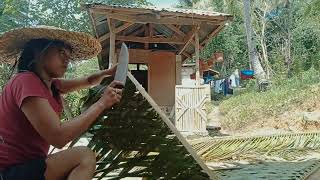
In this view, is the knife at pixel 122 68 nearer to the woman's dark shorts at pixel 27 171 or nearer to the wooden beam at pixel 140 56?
the woman's dark shorts at pixel 27 171

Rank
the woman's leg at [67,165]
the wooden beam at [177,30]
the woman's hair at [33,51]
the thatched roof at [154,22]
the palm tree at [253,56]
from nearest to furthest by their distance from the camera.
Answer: the woman's leg at [67,165] < the woman's hair at [33,51] < the thatched roof at [154,22] < the wooden beam at [177,30] < the palm tree at [253,56]

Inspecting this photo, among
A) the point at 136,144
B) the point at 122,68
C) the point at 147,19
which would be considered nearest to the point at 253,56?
the point at 147,19

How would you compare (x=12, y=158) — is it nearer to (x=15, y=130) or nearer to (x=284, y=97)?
(x=15, y=130)

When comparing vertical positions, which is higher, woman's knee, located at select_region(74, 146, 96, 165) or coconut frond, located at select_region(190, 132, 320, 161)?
woman's knee, located at select_region(74, 146, 96, 165)

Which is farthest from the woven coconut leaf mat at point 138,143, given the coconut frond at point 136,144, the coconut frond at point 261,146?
the coconut frond at point 261,146

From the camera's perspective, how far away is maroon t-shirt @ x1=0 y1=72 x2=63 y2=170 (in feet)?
6.61

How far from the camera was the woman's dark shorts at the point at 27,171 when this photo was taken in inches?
79.2

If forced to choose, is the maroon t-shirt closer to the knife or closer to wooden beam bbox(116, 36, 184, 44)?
the knife

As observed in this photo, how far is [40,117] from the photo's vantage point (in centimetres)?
192

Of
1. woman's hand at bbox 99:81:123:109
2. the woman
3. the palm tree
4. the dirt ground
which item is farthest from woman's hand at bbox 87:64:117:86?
the palm tree

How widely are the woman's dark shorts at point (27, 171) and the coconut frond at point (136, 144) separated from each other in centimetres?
50

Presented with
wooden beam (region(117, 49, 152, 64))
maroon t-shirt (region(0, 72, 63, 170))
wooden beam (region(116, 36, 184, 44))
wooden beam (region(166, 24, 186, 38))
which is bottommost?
maroon t-shirt (region(0, 72, 63, 170))

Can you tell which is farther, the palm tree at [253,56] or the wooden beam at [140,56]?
the palm tree at [253,56]

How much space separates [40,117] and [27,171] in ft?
0.98
